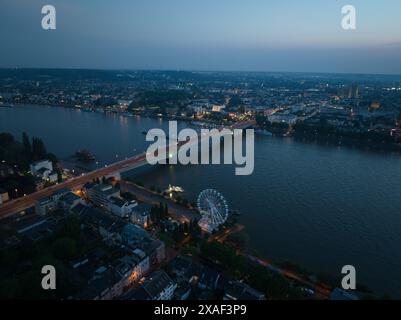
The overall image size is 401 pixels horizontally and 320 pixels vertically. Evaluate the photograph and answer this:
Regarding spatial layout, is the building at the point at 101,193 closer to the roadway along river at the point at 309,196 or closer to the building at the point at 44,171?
the building at the point at 44,171

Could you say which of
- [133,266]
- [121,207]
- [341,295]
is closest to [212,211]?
[121,207]

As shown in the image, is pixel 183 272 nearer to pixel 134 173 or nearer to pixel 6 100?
pixel 134 173

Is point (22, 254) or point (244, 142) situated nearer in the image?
point (22, 254)

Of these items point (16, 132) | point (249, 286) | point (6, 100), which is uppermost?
point (6, 100)

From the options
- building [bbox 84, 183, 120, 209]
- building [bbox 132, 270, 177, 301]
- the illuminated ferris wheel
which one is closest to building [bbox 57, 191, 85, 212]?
building [bbox 84, 183, 120, 209]

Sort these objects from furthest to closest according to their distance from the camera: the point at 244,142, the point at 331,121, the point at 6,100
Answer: the point at 6,100
the point at 331,121
the point at 244,142

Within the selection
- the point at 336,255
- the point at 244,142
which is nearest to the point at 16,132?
the point at 244,142
